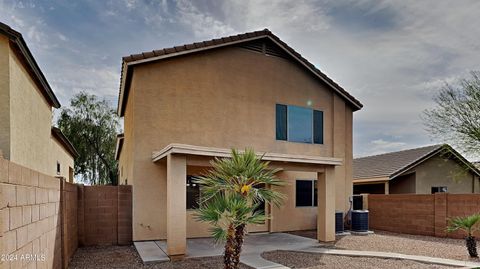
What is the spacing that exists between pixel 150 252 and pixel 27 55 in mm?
7049

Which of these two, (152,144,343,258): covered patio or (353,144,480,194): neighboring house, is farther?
(353,144,480,194): neighboring house

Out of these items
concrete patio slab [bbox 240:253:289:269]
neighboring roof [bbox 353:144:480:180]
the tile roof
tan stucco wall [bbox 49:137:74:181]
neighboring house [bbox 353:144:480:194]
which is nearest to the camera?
concrete patio slab [bbox 240:253:289:269]

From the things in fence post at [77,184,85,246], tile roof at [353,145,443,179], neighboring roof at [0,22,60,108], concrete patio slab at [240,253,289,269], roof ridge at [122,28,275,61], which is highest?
roof ridge at [122,28,275,61]

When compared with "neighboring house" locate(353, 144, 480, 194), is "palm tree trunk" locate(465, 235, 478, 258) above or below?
below

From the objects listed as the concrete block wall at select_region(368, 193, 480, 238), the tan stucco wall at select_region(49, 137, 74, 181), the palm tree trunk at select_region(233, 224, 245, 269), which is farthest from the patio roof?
the tan stucco wall at select_region(49, 137, 74, 181)

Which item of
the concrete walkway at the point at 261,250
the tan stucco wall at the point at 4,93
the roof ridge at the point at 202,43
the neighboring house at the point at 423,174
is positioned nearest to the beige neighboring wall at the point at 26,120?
the tan stucco wall at the point at 4,93

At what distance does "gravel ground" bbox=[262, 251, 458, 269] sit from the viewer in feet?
28.4

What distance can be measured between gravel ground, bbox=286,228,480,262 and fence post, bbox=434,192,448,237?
510mm

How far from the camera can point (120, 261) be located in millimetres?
9086

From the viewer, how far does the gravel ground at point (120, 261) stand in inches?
331

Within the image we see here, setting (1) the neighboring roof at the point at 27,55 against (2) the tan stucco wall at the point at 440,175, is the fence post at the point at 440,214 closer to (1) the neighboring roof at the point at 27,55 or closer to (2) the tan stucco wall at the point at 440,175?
(2) the tan stucco wall at the point at 440,175

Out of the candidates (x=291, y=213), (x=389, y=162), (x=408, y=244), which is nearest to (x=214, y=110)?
(x=291, y=213)

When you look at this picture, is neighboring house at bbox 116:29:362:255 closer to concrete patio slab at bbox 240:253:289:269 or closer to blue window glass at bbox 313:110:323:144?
blue window glass at bbox 313:110:323:144

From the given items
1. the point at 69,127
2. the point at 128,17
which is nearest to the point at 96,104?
the point at 69,127
